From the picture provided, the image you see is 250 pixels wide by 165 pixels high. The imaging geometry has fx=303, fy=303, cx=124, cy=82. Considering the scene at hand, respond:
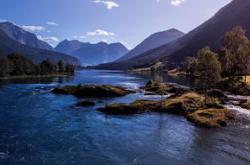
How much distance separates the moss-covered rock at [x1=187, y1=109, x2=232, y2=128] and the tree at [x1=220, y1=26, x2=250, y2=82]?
62.6 meters

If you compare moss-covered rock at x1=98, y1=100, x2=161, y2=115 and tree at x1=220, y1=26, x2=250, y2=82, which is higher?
tree at x1=220, y1=26, x2=250, y2=82

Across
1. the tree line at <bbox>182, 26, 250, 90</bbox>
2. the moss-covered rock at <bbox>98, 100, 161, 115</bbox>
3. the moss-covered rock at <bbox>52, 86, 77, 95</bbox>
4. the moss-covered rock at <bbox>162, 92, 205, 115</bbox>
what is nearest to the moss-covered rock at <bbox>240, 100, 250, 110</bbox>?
the moss-covered rock at <bbox>162, 92, 205, 115</bbox>

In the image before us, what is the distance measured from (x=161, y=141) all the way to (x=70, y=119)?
22.4 m

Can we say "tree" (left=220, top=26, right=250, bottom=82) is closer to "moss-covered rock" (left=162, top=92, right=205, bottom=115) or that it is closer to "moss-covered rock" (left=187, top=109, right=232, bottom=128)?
"moss-covered rock" (left=162, top=92, right=205, bottom=115)

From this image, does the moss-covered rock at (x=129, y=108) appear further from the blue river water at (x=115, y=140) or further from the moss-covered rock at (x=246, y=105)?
the moss-covered rock at (x=246, y=105)

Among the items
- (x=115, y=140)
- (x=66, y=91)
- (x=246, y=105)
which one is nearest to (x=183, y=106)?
(x=246, y=105)

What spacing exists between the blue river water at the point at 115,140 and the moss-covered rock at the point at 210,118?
1647 millimetres

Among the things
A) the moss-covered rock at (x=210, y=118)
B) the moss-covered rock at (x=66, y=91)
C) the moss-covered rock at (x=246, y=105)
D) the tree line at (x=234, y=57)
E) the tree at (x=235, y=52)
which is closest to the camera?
the moss-covered rock at (x=210, y=118)

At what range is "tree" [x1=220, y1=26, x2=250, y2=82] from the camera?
118469 millimetres

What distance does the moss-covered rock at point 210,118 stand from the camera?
55347 mm

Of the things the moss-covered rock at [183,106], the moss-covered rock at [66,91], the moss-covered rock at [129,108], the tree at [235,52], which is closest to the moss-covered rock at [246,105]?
the moss-covered rock at [183,106]

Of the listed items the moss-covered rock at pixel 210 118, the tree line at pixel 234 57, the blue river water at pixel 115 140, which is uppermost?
the tree line at pixel 234 57

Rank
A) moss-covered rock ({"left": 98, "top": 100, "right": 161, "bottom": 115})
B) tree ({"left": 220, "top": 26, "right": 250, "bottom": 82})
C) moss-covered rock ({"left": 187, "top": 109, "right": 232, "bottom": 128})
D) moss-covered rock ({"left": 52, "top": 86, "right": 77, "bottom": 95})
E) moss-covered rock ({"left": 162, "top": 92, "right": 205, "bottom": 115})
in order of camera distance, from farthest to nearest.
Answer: tree ({"left": 220, "top": 26, "right": 250, "bottom": 82}) < moss-covered rock ({"left": 52, "top": 86, "right": 77, "bottom": 95}) < moss-covered rock ({"left": 162, "top": 92, "right": 205, "bottom": 115}) < moss-covered rock ({"left": 98, "top": 100, "right": 161, "bottom": 115}) < moss-covered rock ({"left": 187, "top": 109, "right": 232, "bottom": 128})

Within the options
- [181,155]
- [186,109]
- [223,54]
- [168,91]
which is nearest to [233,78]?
[223,54]
